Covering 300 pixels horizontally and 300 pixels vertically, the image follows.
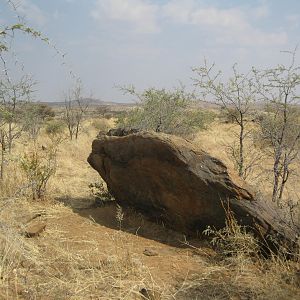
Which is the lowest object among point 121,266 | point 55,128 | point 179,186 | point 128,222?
point 128,222

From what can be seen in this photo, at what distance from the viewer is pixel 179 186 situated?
6023mm

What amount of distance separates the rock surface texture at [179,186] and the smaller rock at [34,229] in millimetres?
1603

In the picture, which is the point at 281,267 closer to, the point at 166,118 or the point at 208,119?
the point at 166,118

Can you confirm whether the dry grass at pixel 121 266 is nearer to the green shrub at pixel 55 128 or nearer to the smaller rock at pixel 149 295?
the smaller rock at pixel 149 295

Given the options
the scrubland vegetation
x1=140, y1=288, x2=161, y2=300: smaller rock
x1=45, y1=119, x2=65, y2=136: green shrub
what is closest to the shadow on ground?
the scrubland vegetation

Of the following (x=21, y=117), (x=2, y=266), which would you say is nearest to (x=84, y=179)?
(x=21, y=117)

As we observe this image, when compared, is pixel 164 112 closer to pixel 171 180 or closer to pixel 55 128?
pixel 171 180

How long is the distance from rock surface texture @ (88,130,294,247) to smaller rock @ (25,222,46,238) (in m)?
1.60

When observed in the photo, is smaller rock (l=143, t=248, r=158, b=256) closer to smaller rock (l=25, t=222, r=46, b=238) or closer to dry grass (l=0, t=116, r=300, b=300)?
dry grass (l=0, t=116, r=300, b=300)

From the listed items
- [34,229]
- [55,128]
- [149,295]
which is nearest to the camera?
[149,295]

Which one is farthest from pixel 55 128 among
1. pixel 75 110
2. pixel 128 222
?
pixel 128 222

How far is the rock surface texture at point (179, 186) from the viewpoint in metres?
5.41

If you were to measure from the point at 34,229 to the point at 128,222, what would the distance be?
5.28 feet

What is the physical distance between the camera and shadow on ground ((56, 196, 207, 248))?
6031 millimetres
